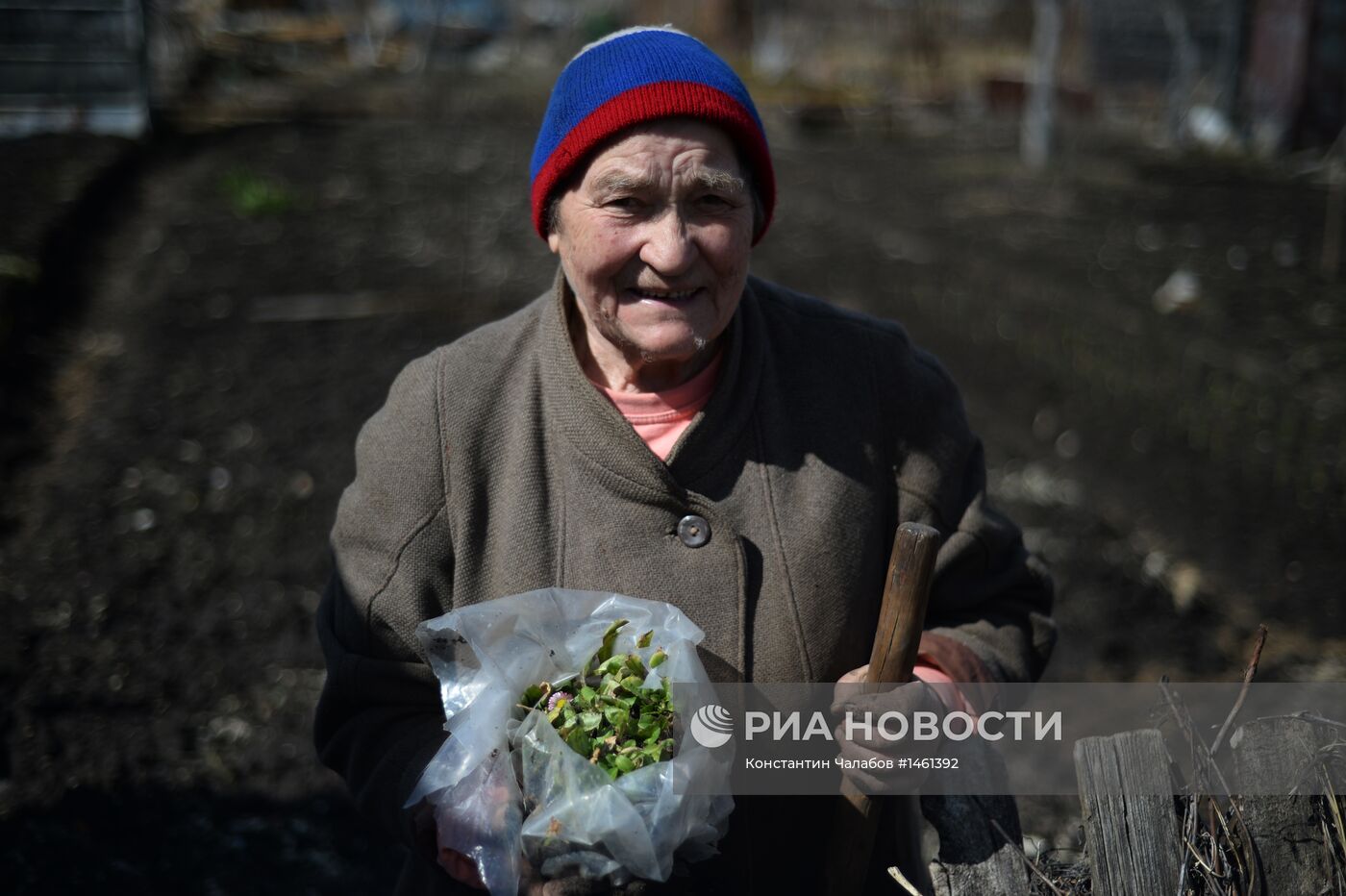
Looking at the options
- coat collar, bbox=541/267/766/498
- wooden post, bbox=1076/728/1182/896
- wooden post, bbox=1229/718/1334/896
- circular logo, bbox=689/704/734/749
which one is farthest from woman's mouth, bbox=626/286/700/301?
wooden post, bbox=1229/718/1334/896

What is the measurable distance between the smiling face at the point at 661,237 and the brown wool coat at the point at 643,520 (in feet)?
0.38

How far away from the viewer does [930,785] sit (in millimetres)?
1935

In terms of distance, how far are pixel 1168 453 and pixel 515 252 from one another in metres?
4.87

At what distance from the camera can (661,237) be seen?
1.86 metres

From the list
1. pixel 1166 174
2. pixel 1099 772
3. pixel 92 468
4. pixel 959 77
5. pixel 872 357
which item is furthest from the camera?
pixel 959 77

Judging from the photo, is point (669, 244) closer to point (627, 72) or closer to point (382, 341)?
point (627, 72)

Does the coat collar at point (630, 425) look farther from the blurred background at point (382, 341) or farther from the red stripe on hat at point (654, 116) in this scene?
the blurred background at point (382, 341)

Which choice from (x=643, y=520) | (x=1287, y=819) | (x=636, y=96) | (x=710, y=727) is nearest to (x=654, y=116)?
(x=636, y=96)

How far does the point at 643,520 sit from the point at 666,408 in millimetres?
213

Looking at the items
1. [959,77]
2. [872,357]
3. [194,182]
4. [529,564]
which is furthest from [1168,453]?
[959,77]

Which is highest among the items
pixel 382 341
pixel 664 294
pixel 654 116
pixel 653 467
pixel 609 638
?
pixel 654 116

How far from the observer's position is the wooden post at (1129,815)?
1.72m

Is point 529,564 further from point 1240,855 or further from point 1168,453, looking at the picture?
point 1168,453

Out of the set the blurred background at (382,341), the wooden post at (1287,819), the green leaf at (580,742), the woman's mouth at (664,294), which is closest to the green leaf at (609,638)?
the green leaf at (580,742)
